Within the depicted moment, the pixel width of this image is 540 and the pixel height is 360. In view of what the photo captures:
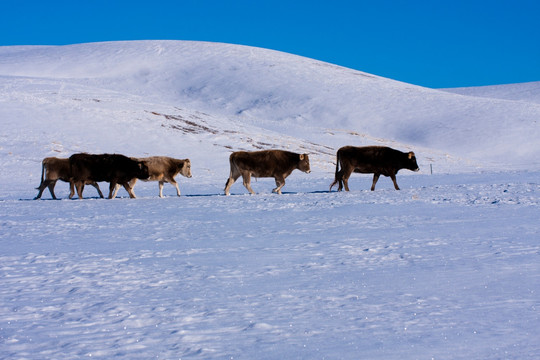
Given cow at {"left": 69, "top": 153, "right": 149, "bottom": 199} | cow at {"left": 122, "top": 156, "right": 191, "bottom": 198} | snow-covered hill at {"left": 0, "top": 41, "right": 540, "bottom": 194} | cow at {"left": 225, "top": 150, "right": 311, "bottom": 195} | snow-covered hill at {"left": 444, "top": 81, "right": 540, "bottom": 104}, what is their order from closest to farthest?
cow at {"left": 69, "top": 153, "right": 149, "bottom": 199} → cow at {"left": 122, "top": 156, "right": 191, "bottom": 198} → cow at {"left": 225, "top": 150, "right": 311, "bottom": 195} → snow-covered hill at {"left": 0, "top": 41, "right": 540, "bottom": 194} → snow-covered hill at {"left": 444, "top": 81, "right": 540, "bottom": 104}

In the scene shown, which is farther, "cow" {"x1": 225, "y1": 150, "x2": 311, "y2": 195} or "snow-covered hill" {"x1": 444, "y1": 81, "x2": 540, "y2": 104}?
"snow-covered hill" {"x1": 444, "y1": 81, "x2": 540, "y2": 104}

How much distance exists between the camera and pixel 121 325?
4.88 m

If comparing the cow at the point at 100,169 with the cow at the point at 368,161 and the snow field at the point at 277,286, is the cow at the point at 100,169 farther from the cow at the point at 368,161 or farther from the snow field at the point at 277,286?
the cow at the point at 368,161

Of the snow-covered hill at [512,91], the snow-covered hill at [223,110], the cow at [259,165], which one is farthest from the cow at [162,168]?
the snow-covered hill at [512,91]

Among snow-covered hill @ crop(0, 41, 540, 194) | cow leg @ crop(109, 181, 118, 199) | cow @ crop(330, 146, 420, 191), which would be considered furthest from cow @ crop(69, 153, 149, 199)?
snow-covered hill @ crop(0, 41, 540, 194)

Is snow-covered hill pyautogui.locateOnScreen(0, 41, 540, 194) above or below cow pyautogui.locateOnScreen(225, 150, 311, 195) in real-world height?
above

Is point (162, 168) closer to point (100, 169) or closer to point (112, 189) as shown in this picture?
point (112, 189)

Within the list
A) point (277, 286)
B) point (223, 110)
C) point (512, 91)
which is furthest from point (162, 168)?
point (512, 91)

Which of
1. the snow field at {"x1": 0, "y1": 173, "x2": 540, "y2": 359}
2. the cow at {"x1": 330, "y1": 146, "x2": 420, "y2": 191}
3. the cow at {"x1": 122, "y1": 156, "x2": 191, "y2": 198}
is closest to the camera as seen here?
the snow field at {"x1": 0, "y1": 173, "x2": 540, "y2": 359}

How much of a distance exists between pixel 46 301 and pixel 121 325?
3.95ft

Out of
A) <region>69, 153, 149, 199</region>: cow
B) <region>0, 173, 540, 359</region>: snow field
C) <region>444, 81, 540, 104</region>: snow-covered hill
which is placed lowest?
<region>0, 173, 540, 359</region>: snow field

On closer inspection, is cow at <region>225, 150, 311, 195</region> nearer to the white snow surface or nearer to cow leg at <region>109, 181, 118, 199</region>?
the white snow surface

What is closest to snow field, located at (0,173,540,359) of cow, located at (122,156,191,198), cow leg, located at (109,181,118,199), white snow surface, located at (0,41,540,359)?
white snow surface, located at (0,41,540,359)

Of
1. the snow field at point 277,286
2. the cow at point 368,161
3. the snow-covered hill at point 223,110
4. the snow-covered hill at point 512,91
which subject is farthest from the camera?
the snow-covered hill at point 512,91
